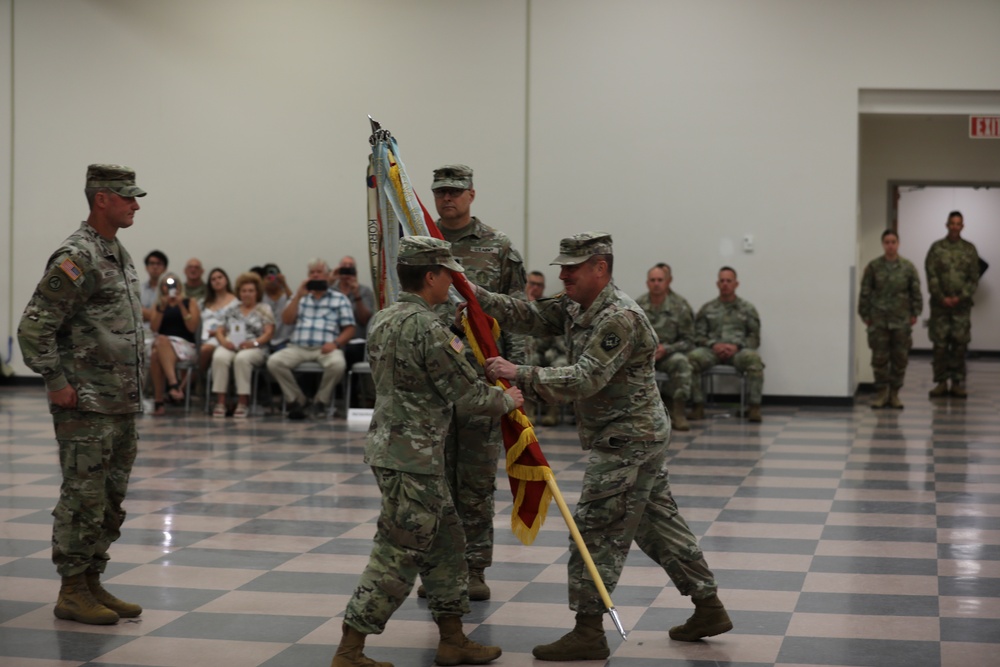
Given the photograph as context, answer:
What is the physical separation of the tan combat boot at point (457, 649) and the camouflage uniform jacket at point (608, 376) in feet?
2.75

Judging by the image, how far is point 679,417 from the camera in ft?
38.5

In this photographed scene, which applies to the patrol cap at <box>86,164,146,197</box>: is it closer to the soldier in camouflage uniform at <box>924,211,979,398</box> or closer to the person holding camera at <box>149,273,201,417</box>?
the person holding camera at <box>149,273,201,417</box>

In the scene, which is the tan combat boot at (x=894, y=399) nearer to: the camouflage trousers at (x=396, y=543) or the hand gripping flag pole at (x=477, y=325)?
the hand gripping flag pole at (x=477, y=325)

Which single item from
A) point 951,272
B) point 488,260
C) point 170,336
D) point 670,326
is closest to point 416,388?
point 488,260

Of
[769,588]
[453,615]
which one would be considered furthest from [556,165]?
[453,615]

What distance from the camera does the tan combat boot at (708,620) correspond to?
4.87 metres

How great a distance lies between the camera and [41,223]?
14.6m

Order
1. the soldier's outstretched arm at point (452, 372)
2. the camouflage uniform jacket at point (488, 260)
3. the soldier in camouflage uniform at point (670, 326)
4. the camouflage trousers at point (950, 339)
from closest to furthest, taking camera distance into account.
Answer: the soldier's outstretched arm at point (452, 372) → the camouflage uniform jacket at point (488, 260) → the soldier in camouflage uniform at point (670, 326) → the camouflage trousers at point (950, 339)

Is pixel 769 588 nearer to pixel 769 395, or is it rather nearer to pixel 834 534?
pixel 834 534

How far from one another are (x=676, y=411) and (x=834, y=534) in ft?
16.0

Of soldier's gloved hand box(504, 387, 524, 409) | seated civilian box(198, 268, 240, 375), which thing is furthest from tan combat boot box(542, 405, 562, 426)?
soldier's gloved hand box(504, 387, 524, 409)

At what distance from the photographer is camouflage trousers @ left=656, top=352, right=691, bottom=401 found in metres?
11.9

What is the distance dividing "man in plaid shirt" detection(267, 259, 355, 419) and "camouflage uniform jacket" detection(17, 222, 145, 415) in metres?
6.96

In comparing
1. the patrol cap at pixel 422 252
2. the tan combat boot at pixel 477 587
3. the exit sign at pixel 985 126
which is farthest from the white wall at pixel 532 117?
the patrol cap at pixel 422 252
